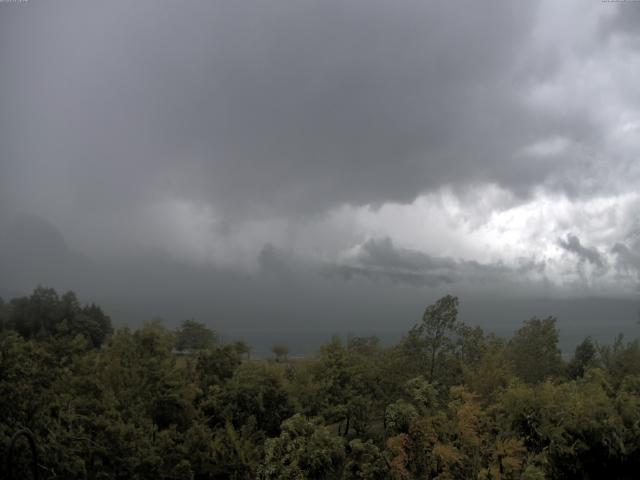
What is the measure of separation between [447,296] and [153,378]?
879 inches

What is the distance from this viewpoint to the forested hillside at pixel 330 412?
24969mm

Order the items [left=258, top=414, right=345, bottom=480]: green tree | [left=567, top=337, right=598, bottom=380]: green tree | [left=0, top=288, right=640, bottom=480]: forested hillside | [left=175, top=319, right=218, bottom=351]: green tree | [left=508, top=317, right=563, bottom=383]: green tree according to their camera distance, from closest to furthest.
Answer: [left=258, top=414, right=345, bottom=480]: green tree, [left=0, top=288, right=640, bottom=480]: forested hillside, [left=508, top=317, right=563, bottom=383]: green tree, [left=567, top=337, right=598, bottom=380]: green tree, [left=175, top=319, right=218, bottom=351]: green tree

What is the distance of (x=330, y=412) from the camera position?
37094mm

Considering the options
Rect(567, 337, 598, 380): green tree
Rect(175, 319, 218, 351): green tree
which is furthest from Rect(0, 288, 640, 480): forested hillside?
Rect(175, 319, 218, 351): green tree

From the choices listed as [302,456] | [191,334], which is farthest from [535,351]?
[191,334]

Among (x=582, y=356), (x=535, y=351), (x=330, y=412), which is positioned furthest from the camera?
(x=582, y=356)

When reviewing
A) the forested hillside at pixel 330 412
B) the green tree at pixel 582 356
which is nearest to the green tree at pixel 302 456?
the forested hillside at pixel 330 412

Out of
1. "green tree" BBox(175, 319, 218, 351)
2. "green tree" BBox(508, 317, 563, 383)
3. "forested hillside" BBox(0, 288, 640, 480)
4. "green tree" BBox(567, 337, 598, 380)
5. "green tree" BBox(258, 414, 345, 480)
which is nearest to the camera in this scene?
"green tree" BBox(258, 414, 345, 480)

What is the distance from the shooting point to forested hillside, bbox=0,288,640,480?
2497 cm

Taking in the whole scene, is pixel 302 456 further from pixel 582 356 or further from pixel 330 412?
pixel 582 356

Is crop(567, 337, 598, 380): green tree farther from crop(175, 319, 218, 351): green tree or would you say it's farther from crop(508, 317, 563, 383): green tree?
crop(175, 319, 218, 351): green tree

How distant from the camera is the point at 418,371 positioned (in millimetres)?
39812

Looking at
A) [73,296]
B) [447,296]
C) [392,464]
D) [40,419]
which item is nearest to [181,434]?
[40,419]

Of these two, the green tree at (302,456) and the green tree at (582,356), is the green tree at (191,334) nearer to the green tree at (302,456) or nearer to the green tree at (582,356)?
the green tree at (582,356)
